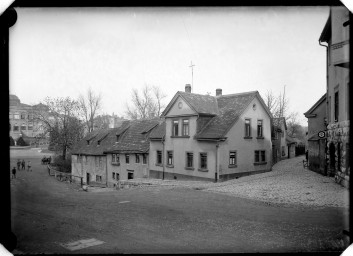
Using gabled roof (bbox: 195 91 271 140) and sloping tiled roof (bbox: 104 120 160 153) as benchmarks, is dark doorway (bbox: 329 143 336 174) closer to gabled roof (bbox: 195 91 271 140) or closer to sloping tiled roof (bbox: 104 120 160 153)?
gabled roof (bbox: 195 91 271 140)

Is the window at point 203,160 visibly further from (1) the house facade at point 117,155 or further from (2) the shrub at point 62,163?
(2) the shrub at point 62,163

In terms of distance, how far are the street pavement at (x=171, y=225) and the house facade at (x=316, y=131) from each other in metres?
9.45

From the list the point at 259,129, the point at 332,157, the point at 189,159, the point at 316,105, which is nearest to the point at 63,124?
the point at 189,159

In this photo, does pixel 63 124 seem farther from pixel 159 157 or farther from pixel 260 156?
pixel 260 156

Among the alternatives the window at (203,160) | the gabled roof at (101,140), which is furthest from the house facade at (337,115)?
the gabled roof at (101,140)

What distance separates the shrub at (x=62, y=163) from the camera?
1565 cm

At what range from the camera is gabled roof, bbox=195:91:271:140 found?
→ 1833cm

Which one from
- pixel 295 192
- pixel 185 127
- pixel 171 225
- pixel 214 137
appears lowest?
pixel 295 192

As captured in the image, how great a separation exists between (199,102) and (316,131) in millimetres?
8910

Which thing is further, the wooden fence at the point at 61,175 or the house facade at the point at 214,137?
the house facade at the point at 214,137

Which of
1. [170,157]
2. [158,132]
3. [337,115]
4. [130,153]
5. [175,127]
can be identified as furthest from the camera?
[130,153]

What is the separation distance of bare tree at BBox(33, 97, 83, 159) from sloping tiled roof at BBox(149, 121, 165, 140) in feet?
22.1

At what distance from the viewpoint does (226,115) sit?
63.8 ft
